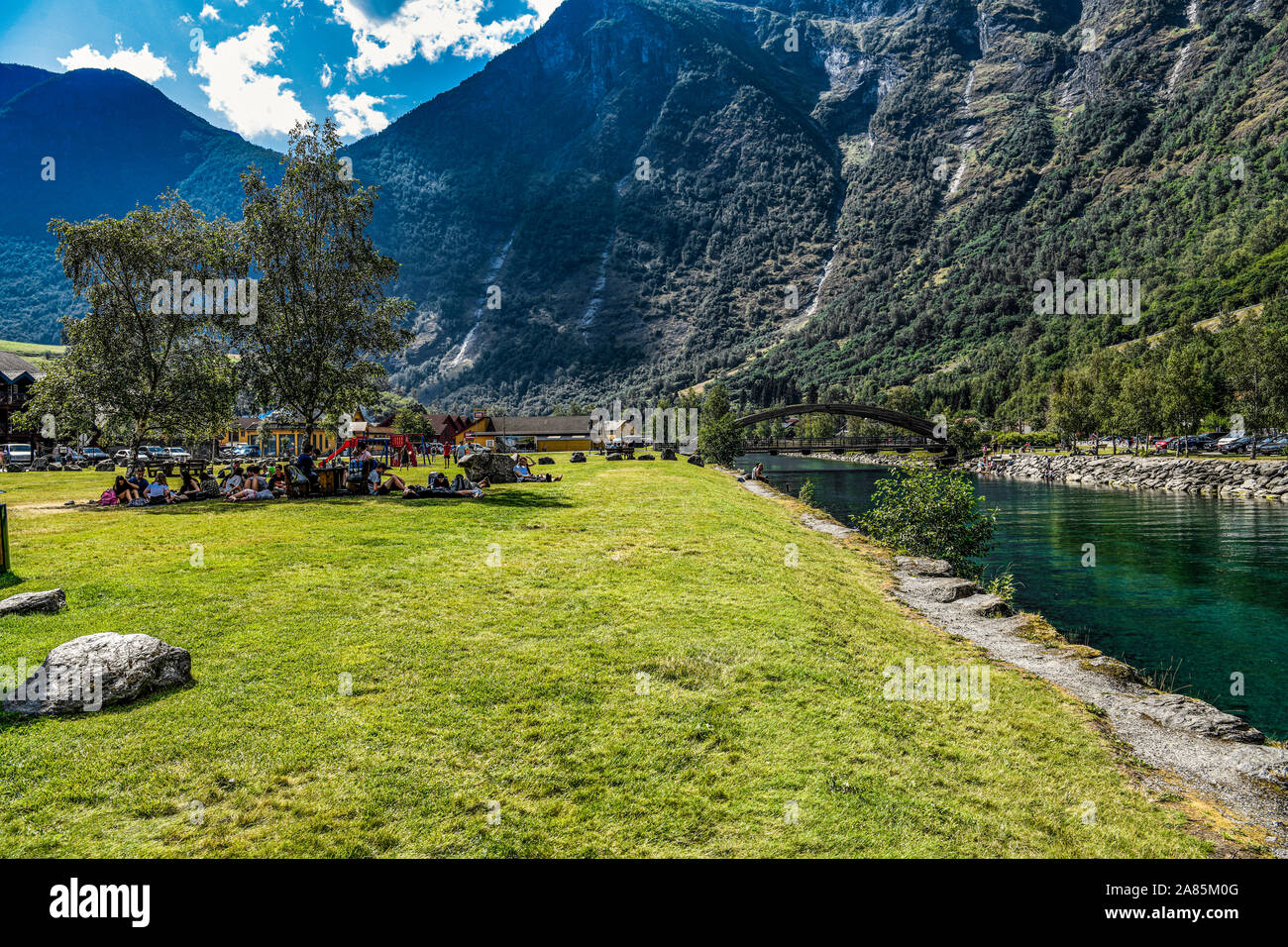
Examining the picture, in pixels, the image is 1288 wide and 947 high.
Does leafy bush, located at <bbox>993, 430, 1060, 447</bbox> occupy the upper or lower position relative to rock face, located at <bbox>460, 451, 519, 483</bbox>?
upper

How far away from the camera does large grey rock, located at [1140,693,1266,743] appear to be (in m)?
10.9

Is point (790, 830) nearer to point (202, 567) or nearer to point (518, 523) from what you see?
point (202, 567)

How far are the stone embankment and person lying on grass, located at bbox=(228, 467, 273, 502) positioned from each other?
81.9 m

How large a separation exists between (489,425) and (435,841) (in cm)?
15064

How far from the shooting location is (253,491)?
27.5 metres

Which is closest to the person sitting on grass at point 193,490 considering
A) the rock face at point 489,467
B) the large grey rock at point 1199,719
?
the rock face at point 489,467

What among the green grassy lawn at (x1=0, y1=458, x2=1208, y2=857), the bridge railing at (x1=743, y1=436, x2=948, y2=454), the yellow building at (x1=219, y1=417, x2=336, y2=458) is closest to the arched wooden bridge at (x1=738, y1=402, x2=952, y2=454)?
the bridge railing at (x1=743, y1=436, x2=948, y2=454)

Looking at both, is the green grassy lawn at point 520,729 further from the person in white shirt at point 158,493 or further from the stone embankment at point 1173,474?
the stone embankment at point 1173,474

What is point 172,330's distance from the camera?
3450 centimetres

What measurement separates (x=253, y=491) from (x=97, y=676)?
70.8 ft

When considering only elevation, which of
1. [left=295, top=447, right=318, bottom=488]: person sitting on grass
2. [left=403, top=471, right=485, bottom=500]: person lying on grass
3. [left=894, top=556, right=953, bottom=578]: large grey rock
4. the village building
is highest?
the village building

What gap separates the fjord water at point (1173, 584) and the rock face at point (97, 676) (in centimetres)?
2170

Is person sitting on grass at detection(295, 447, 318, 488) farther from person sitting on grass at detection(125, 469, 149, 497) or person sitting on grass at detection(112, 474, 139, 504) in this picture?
person sitting on grass at detection(112, 474, 139, 504)
